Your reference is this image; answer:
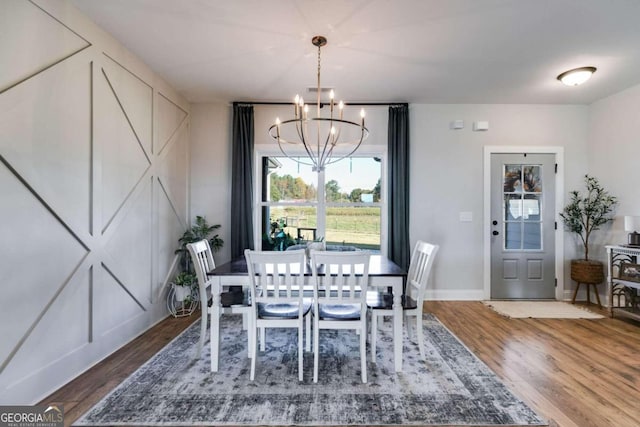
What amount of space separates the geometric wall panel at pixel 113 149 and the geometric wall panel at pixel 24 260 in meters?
0.52

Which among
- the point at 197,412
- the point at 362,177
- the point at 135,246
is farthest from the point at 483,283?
the point at 135,246

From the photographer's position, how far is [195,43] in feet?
8.95

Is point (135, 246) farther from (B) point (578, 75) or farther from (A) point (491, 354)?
(B) point (578, 75)

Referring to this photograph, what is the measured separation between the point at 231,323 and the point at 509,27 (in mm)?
3879

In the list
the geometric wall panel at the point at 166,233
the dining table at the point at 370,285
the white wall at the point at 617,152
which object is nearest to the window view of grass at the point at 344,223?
the geometric wall panel at the point at 166,233

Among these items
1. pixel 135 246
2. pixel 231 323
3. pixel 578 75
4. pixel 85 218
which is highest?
pixel 578 75

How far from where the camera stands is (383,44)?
2.72m

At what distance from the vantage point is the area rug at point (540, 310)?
3.55m

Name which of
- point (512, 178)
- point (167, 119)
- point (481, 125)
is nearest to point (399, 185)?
point (481, 125)

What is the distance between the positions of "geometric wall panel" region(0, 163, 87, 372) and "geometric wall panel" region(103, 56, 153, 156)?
1286mm

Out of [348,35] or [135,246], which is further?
[135,246]

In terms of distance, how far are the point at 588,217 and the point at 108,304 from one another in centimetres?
563

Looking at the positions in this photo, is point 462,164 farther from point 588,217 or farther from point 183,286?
point 183,286

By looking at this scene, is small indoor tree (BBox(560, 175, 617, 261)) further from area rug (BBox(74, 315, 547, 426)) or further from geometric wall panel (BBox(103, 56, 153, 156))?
geometric wall panel (BBox(103, 56, 153, 156))
